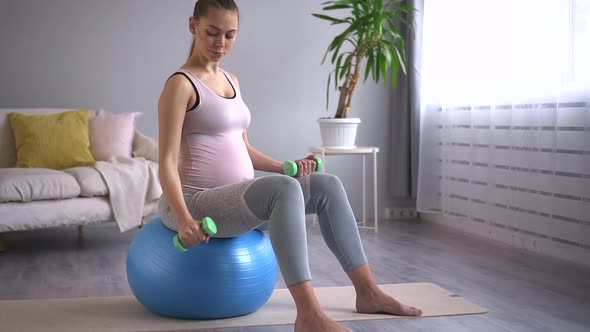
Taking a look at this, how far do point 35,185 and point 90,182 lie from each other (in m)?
0.27

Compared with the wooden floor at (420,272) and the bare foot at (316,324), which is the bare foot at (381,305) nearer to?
the wooden floor at (420,272)

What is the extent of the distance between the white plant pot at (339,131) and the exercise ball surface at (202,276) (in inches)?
81.8

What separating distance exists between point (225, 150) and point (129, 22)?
8.56 feet

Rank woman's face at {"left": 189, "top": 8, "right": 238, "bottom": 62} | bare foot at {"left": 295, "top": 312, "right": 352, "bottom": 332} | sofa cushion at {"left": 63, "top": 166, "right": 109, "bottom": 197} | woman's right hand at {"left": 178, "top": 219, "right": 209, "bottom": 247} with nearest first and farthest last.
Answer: woman's right hand at {"left": 178, "top": 219, "right": 209, "bottom": 247}, bare foot at {"left": 295, "top": 312, "right": 352, "bottom": 332}, woman's face at {"left": 189, "top": 8, "right": 238, "bottom": 62}, sofa cushion at {"left": 63, "top": 166, "right": 109, "bottom": 197}

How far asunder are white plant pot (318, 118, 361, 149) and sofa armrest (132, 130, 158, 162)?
994 millimetres

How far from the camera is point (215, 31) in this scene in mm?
2084

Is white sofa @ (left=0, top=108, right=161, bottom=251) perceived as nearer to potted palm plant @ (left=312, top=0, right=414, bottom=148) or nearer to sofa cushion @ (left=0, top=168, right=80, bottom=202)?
sofa cushion @ (left=0, top=168, right=80, bottom=202)

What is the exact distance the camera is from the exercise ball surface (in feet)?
6.98

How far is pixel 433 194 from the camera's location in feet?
14.6

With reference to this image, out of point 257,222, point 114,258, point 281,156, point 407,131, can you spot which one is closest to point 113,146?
point 114,258

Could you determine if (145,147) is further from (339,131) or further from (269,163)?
Answer: (269,163)

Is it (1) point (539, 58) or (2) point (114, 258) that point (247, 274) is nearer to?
(2) point (114, 258)

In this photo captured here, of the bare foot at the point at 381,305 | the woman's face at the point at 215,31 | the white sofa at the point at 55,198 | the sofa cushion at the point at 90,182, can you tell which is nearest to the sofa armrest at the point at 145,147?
the white sofa at the point at 55,198

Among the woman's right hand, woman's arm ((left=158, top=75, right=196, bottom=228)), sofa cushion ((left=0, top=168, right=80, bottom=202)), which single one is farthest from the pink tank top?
sofa cushion ((left=0, top=168, right=80, bottom=202))
